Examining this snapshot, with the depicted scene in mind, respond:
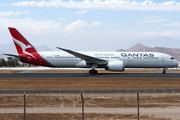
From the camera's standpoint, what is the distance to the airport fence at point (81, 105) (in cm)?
1098

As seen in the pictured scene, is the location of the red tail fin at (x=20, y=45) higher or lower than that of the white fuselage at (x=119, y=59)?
higher

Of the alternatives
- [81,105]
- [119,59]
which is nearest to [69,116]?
[81,105]

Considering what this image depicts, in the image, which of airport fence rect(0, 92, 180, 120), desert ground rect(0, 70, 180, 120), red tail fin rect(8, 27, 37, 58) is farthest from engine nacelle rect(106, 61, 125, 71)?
desert ground rect(0, 70, 180, 120)

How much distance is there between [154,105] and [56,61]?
26.1m

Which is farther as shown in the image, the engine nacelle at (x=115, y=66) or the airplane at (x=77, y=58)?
the airplane at (x=77, y=58)

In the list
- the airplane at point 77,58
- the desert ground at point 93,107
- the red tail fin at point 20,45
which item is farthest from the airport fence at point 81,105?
the red tail fin at point 20,45

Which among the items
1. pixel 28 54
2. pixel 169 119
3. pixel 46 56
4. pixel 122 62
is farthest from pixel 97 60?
pixel 169 119

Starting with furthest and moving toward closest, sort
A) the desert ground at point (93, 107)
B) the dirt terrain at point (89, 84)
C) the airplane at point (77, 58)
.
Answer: the airplane at point (77, 58)
the dirt terrain at point (89, 84)
the desert ground at point (93, 107)

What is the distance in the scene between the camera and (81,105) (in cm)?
1302

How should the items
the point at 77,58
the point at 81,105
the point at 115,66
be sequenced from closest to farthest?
the point at 81,105
the point at 115,66
the point at 77,58

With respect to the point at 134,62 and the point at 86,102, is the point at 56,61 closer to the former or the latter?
the point at 134,62

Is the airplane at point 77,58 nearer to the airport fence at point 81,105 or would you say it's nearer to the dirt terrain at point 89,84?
the dirt terrain at point 89,84

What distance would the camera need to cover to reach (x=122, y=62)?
34.8 meters

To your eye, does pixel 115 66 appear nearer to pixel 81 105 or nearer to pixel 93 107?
pixel 81 105
